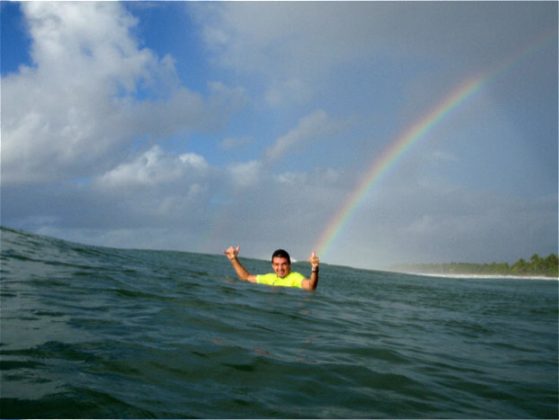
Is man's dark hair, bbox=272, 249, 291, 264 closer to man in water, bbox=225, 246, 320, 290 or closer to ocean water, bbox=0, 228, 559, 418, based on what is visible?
man in water, bbox=225, 246, 320, 290

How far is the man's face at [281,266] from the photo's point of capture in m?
12.9

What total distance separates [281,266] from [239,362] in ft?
25.9

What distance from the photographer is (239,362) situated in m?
5.16

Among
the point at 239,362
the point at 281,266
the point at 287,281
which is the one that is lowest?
the point at 239,362

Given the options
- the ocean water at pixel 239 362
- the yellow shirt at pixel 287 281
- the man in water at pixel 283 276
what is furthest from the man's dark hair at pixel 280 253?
the ocean water at pixel 239 362

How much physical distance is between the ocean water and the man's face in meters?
2.97

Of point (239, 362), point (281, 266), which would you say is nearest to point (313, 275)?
point (281, 266)

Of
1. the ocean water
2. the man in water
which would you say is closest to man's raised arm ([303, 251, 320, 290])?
the man in water

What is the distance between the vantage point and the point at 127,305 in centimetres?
826

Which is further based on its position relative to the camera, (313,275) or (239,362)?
(313,275)

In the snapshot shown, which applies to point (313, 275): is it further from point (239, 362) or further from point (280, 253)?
point (239, 362)

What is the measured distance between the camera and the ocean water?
12.6 ft

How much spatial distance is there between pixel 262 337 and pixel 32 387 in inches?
137

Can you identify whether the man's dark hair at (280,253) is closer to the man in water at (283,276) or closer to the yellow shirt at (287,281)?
the man in water at (283,276)
